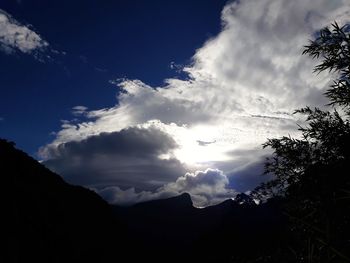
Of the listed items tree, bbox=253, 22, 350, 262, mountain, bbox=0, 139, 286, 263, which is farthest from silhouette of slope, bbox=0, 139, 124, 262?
tree, bbox=253, 22, 350, 262

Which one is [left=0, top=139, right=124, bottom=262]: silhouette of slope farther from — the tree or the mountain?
the tree

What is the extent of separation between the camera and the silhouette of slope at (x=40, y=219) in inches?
1735

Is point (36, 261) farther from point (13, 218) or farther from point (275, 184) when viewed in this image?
point (275, 184)

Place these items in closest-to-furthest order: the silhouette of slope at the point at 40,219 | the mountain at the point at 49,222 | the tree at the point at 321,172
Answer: the tree at the point at 321,172 < the mountain at the point at 49,222 < the silhouette of slope at the point at 40,219

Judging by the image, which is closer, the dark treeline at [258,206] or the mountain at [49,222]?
the dark treeline at [258,206]

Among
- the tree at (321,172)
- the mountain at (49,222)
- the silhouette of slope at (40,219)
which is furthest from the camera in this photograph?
the silhouette of slope at (40,219)

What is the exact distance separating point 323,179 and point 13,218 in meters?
43.3

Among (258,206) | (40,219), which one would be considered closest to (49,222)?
(40,219)

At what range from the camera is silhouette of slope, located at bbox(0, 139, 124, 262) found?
4406 centimetres

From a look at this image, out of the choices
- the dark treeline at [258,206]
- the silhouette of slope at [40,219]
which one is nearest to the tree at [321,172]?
the dark treeline at [258,206]

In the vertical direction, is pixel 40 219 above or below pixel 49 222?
above

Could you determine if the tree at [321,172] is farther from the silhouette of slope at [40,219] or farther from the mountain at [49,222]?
the silhouette of slope at [40,219]

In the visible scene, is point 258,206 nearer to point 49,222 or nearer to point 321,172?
point 49,222

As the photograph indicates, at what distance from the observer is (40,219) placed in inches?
2047
